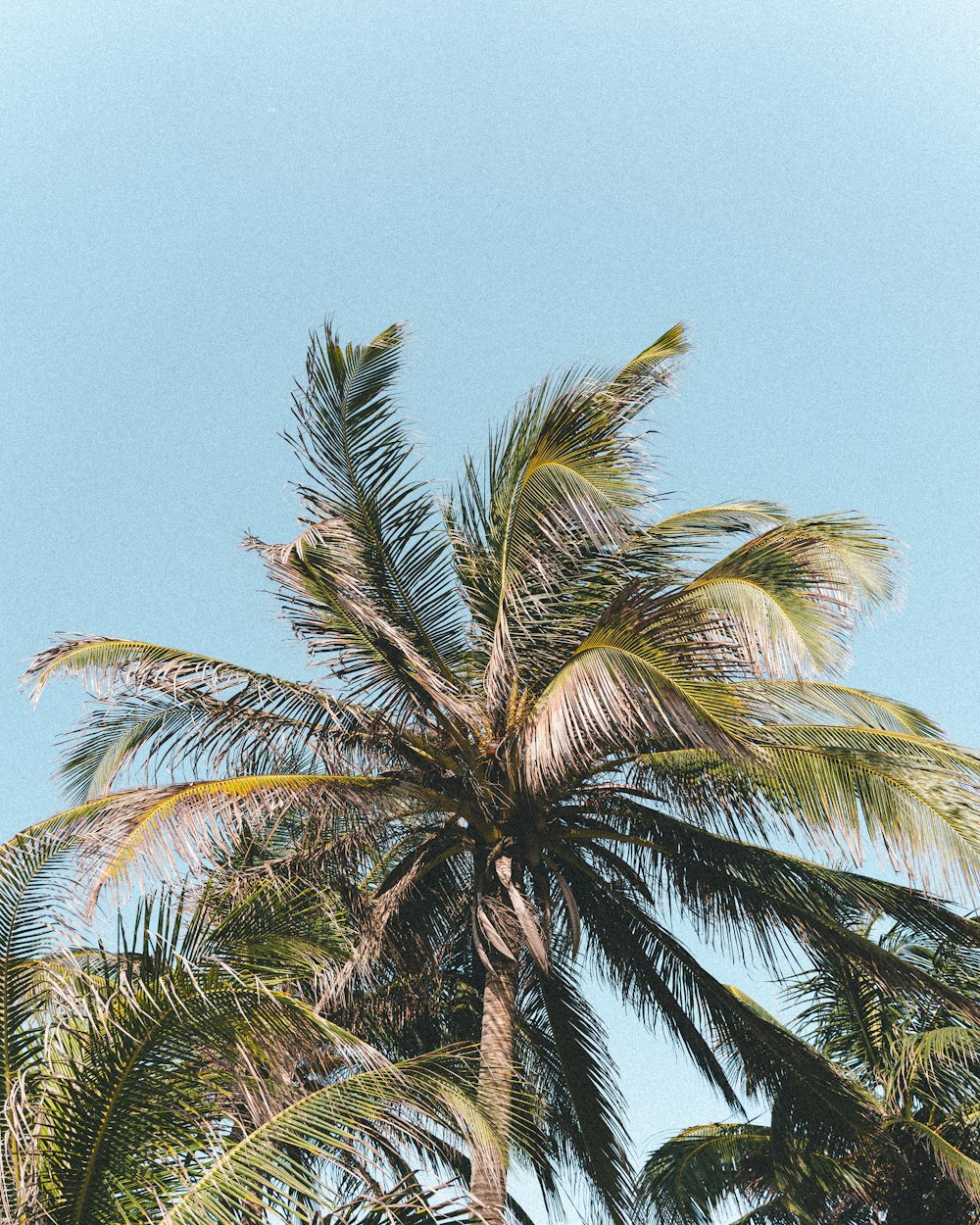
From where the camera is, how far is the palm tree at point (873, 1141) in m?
10.9

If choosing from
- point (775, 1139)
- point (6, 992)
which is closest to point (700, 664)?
point (6, 992)

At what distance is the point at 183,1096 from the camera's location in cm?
582

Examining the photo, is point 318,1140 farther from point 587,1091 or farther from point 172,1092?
point 587,1091

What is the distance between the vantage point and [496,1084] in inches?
318

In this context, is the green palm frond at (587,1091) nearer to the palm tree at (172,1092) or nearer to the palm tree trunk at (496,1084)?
the palm tree trunk at (496,1084)

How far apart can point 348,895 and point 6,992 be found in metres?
3.64

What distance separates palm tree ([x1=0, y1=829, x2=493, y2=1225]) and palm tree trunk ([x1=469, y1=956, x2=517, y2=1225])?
3.27 ft

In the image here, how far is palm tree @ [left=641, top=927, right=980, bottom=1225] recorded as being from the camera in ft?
35.7

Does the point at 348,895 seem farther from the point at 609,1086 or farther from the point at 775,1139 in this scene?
the point at 775,1139

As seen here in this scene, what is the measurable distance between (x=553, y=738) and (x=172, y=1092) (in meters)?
2.96

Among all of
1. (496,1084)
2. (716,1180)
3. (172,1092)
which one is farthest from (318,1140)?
(716,1180)

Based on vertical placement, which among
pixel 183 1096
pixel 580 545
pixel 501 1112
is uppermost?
pixel 580 545

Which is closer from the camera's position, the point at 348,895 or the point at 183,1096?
the point at 183,1096

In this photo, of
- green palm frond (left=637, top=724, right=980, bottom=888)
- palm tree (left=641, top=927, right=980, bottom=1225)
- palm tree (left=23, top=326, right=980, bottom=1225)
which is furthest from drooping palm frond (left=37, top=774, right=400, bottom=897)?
palm tree (left=641, top=927, right=980, bottom=1225)
